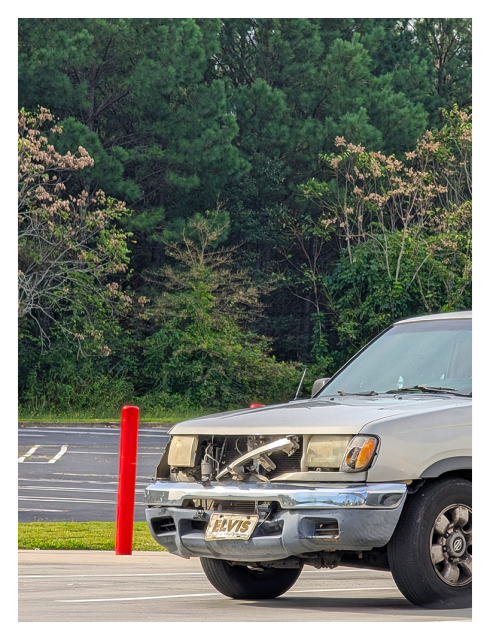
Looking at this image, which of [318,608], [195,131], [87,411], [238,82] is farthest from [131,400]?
[318,608]

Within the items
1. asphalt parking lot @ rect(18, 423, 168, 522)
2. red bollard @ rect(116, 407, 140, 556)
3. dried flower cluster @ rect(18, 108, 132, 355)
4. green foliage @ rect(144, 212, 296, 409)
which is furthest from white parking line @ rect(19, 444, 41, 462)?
green foliage @ rect(144, 212, 296, 409)

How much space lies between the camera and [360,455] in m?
6.34

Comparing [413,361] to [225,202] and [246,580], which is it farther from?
[225,202]

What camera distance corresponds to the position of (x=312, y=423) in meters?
6.57

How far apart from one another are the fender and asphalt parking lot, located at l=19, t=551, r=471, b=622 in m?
0.73

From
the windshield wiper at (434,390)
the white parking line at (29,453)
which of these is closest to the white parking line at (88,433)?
the white parking line at (29,453)

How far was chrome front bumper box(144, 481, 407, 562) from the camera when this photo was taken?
6246 millimetres

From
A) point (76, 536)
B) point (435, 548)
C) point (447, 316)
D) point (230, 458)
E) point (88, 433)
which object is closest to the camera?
point (435, 548)

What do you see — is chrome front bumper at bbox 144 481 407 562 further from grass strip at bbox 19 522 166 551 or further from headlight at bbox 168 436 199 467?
grass strip at bbox 19 522 166 551

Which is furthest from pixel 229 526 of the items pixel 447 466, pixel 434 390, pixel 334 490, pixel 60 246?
pixel 60 246

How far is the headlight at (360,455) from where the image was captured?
6.34 meters

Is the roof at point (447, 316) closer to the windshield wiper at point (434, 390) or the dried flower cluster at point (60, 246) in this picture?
the windshield wiper at point (434, 390)

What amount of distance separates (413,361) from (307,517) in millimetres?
1811
